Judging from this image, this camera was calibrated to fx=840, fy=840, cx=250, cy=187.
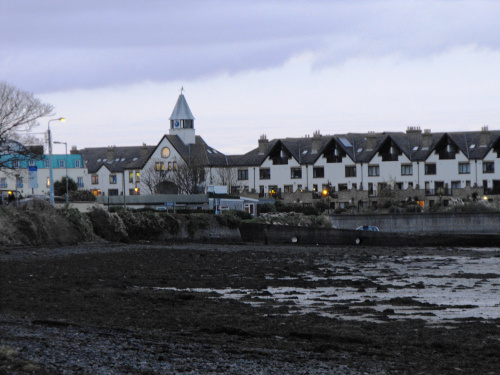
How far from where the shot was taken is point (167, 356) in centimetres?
1250

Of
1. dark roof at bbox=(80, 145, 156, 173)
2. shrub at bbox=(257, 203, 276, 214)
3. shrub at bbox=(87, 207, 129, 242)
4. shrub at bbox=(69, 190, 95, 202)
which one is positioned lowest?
shrub at bbox=(257, 203, 276, 214)

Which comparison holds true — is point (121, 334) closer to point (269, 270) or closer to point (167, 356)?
point (167, 356)

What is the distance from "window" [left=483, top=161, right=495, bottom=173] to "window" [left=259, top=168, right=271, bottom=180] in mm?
28828

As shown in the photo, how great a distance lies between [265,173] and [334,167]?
9975 millimetres

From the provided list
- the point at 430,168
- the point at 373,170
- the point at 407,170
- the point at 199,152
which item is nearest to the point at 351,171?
the point at 373,170

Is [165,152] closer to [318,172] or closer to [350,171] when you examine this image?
[318,172]

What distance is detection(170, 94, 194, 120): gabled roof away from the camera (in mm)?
129000

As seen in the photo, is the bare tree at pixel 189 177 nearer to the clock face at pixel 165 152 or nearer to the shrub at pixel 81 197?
the clock face at pixel 165 152

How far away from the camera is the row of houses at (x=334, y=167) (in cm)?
10806

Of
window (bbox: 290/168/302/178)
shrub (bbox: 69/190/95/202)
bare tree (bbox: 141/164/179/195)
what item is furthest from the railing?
shrub (bbox: 69/190/95/202)

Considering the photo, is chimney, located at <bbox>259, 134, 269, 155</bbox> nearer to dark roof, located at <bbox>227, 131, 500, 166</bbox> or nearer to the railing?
dark roof, located at <bbox>227, 131, 500, 166</bbox>

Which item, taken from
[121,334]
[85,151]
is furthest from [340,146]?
[121,334]

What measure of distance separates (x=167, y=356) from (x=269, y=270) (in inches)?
840

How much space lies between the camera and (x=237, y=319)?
17.5 metres
